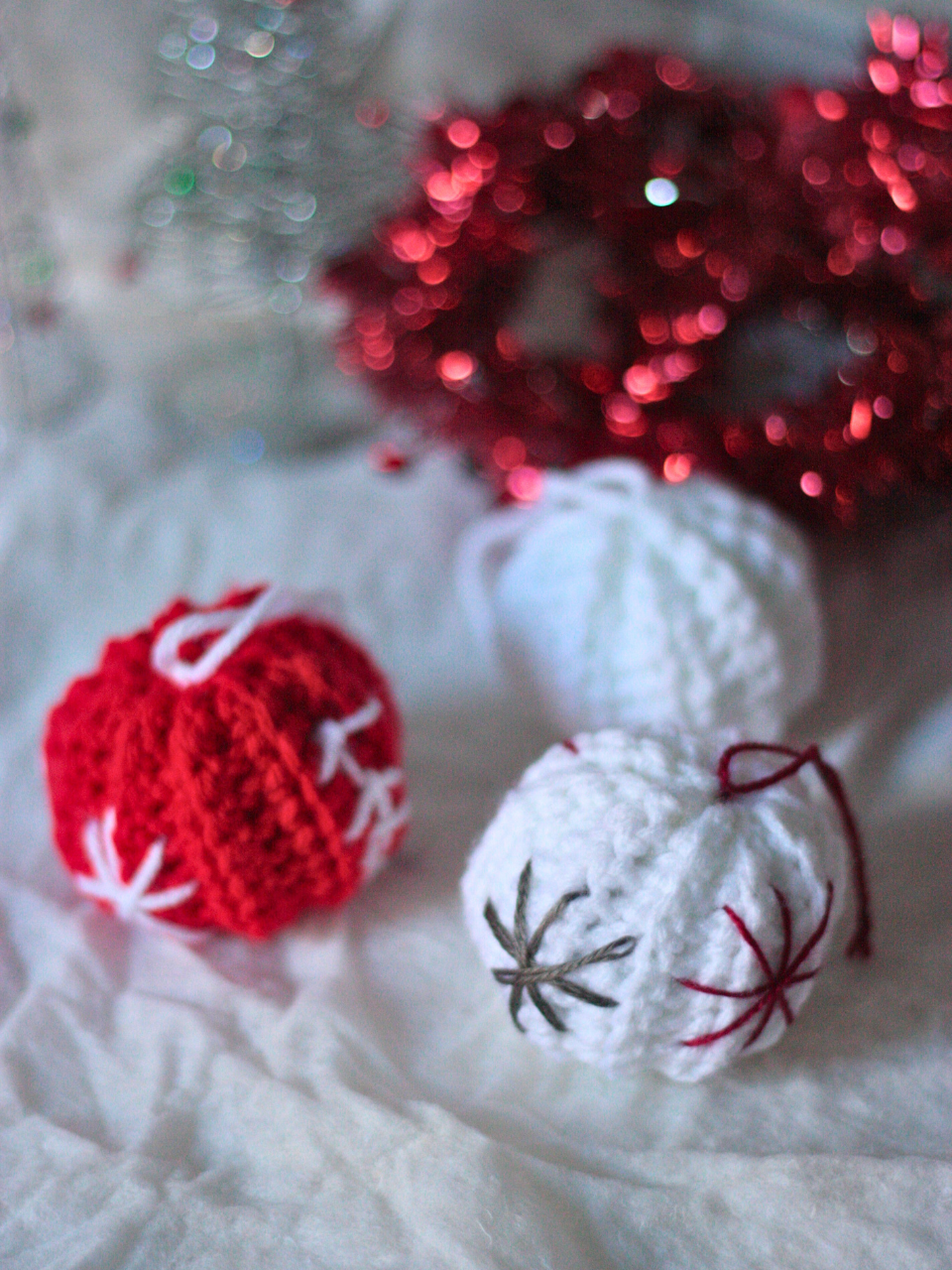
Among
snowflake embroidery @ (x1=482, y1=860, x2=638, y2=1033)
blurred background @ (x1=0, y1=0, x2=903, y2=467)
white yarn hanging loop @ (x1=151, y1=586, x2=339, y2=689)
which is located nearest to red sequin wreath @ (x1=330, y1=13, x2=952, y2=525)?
blurred background @ (x1=0, y1=0, x2=903, y2=467)

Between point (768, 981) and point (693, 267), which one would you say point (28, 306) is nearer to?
point (693, 267)

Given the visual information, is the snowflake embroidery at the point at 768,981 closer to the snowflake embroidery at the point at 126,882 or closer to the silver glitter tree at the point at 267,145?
the snowflake embroidery at the point at 126,882

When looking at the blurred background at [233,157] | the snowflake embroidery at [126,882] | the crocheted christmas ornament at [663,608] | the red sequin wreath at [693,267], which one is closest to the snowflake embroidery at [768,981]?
the crocheted christmas ornament at [663,608]

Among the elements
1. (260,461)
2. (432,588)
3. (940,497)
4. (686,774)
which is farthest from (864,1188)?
(260,461)

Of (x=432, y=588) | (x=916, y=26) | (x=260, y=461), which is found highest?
(x=916, y=26)

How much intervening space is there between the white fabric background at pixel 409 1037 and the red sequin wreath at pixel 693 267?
15 cm

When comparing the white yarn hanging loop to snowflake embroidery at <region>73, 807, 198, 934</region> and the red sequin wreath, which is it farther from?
the red sequin wreath

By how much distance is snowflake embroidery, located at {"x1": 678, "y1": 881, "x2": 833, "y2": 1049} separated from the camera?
0.46 metres

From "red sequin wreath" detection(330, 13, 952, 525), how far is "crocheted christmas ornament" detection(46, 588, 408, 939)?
35 centimetres

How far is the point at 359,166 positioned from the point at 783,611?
642mm

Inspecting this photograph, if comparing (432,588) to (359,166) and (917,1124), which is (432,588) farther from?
(917,1124)

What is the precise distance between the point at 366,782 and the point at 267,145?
0.69m

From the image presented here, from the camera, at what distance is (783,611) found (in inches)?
26.3

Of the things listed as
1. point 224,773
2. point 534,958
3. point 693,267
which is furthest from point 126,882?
point 693,267
